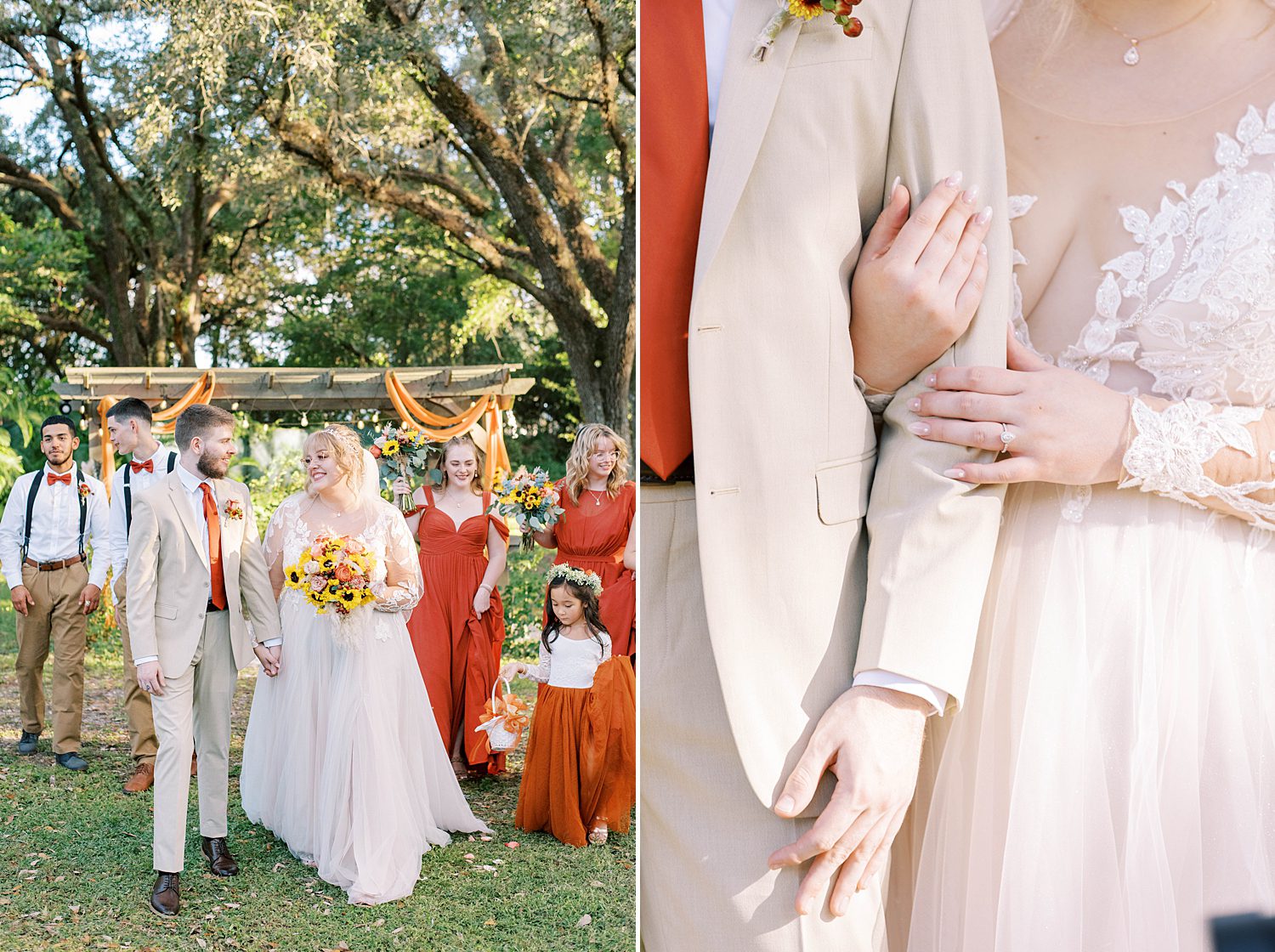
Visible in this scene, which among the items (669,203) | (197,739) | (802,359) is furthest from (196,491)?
(802,359)

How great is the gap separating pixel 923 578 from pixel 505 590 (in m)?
1.51

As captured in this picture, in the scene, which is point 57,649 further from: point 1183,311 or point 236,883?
point 1183,311

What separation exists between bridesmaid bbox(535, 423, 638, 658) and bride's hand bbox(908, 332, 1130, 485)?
1002 mm

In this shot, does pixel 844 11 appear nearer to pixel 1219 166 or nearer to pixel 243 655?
pixel 1219 166

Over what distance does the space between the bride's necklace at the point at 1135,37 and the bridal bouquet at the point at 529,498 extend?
1.37 m

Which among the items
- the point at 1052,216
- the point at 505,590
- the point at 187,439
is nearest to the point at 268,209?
the point at 187,439

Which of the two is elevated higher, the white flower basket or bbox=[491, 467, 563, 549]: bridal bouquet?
bbox=[491, 467, 563, 549]: bridal bouquet

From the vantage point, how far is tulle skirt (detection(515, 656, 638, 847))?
2.33 m

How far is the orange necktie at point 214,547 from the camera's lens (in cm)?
227

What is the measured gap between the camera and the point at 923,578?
108 cm

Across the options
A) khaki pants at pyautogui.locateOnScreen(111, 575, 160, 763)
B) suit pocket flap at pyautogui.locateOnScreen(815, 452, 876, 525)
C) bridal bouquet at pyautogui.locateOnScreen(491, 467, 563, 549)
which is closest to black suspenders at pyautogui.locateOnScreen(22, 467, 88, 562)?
khaki pants at pyautogui.locateOnScreen(111, 575, 160, 763)

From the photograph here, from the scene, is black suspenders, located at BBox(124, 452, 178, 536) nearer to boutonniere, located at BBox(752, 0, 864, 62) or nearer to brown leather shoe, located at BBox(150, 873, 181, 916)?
brown leather shoe, located at BBox(150, 873, 181, 916)

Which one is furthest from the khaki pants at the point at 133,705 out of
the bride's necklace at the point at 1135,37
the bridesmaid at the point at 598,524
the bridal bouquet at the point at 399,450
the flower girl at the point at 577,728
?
the bride's necklace at the point at 1135,37

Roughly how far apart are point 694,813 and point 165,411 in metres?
1.57
